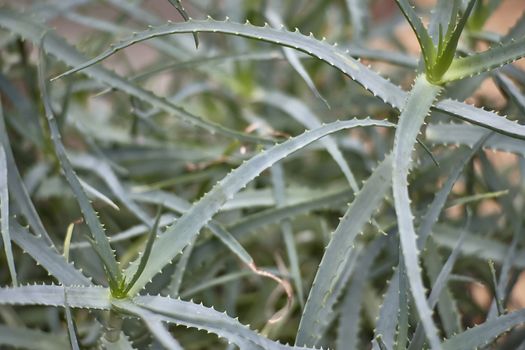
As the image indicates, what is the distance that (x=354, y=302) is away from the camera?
494mm

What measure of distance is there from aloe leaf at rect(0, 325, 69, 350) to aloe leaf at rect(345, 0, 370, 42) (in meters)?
0.31

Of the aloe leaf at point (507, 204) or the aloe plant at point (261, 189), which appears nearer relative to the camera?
the aloe plant at point (261, 189)

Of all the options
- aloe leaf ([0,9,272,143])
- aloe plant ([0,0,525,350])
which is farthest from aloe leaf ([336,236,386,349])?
aloe leaf ([0,9,272,143])

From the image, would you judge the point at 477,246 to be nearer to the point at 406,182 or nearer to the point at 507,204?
the point at 507,204

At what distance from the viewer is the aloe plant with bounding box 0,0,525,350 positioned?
0.37 metres

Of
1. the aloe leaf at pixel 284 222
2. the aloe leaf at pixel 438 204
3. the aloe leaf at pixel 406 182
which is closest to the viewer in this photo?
the aloe leaf at pixel 406 182

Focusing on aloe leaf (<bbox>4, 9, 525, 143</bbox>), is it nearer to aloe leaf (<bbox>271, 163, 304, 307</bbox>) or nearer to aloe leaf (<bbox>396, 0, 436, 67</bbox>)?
aloe leaf (<bbox>396, 0, 436, 67</bbox>)

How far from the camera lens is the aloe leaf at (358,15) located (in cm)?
57

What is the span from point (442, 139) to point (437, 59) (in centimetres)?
9

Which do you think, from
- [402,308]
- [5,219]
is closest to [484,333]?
[402,308]

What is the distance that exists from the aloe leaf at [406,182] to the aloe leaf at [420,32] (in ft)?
0.04

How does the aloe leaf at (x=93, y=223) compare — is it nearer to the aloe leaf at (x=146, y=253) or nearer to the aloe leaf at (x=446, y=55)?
the aloe leaf at (x=146, y=253)

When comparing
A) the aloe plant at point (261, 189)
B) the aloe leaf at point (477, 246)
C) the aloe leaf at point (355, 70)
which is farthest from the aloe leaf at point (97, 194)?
the aloe leaf at point (477, 246)

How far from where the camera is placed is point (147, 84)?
0.77 metres
